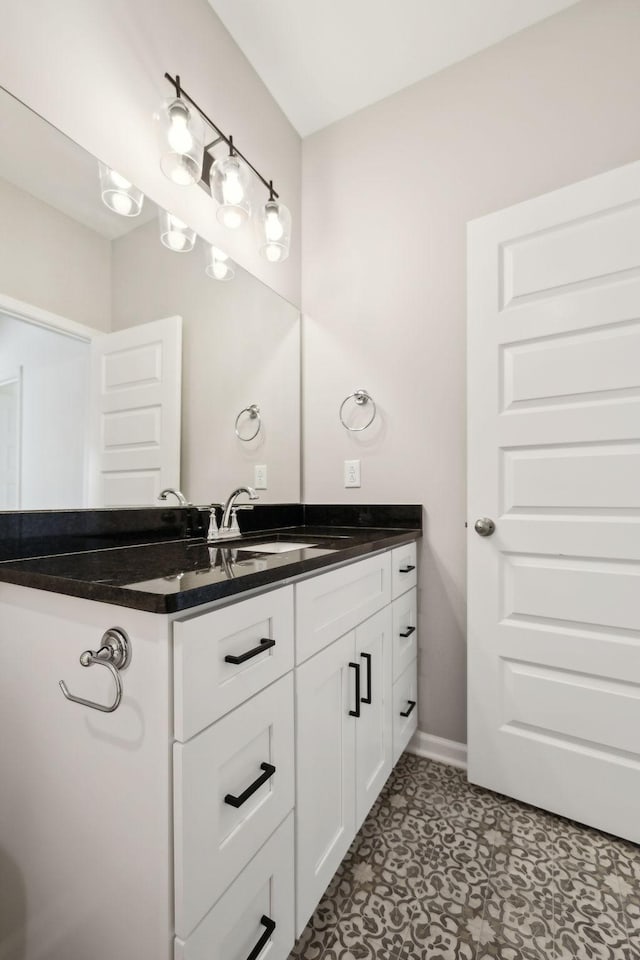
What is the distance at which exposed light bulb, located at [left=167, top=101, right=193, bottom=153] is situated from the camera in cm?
124

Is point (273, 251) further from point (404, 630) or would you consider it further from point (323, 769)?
point (323, 769)

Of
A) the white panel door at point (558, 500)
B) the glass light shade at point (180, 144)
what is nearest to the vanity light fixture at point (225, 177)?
the glass light shade at point (180, 144)

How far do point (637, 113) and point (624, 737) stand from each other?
1931 mm

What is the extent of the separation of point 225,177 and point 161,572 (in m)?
1.34

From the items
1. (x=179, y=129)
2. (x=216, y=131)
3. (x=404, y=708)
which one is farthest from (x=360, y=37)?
(x=404, y=708)

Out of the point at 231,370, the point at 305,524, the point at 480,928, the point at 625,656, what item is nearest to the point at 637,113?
the point at 231,370

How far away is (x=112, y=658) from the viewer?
0.66m

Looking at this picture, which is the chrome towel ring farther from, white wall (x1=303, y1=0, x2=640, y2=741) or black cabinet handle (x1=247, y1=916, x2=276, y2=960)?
white wall (x1=303, y1=0, x2=640, y2=741)

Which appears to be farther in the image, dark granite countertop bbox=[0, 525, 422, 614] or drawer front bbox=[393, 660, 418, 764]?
drawer front bbox=[393, 660, 418, 764]

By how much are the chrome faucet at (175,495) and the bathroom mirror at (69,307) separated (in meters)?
0.03

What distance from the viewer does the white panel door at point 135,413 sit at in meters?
1.15

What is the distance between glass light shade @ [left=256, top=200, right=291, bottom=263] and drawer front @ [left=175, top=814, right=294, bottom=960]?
1780 millimetres

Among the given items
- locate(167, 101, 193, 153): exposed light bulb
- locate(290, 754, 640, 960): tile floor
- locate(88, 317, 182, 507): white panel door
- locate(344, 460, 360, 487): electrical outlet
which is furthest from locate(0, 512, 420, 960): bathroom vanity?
locate(167, 101, 193, 153): exposed light bulb

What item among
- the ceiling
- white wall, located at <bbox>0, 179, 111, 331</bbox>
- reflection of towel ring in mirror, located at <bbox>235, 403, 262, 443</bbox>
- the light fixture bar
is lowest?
reflection of towel ring in mirror, located at <bbox>235, 403, 262, 443</bbox>
